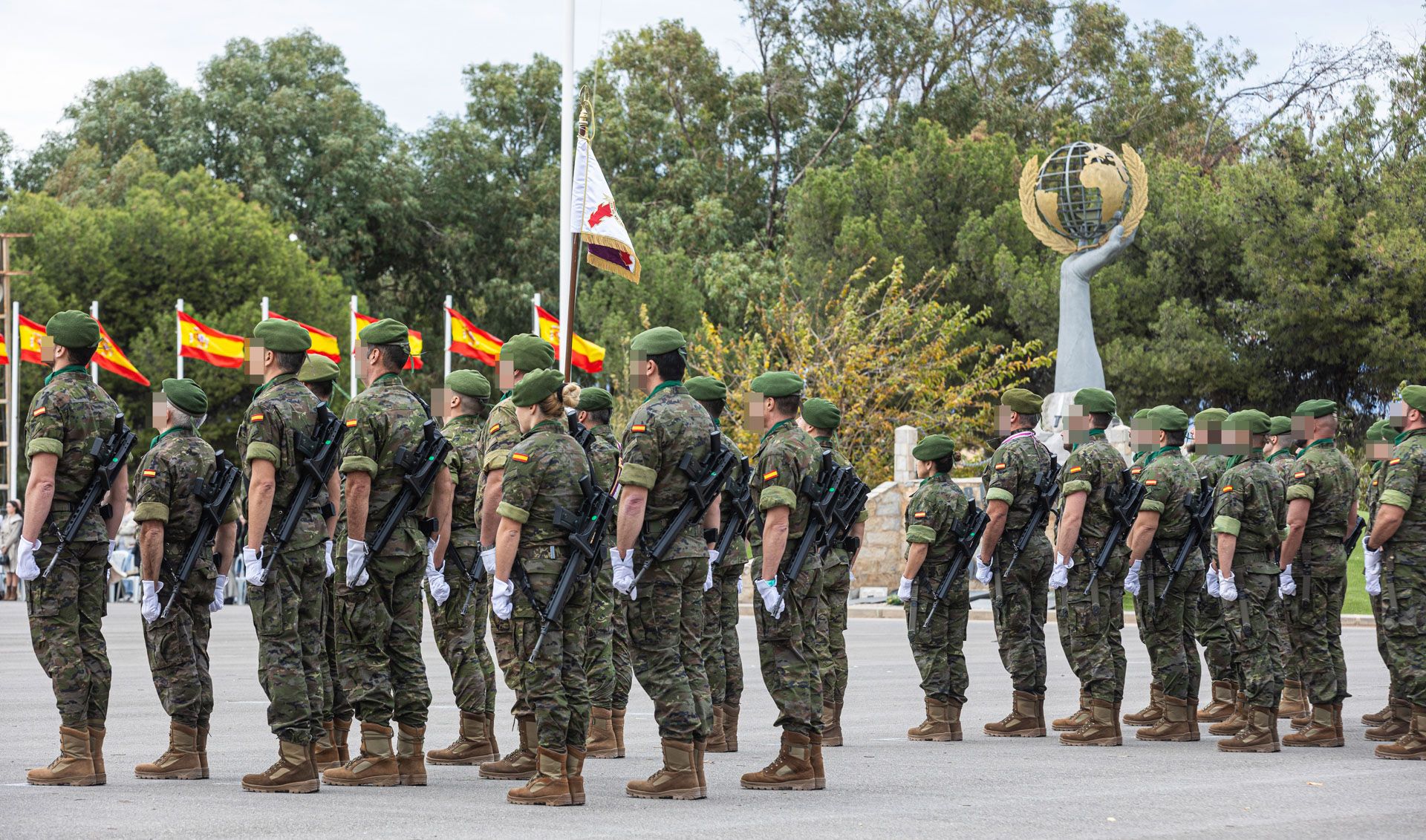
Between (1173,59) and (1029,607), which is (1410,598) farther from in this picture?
(1173,59)

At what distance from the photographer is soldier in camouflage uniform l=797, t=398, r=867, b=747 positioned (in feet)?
32.8

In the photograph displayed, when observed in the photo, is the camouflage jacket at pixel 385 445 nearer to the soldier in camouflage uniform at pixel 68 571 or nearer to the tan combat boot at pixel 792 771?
the soldier in camouflage uniform at pixel 68 571

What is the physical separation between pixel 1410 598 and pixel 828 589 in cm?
359

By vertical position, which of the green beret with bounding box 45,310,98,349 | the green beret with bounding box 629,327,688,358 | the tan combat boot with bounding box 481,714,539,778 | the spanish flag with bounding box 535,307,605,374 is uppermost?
the spanish flag with bounding box 535,307,605,374

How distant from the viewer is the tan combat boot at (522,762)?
29.2 feet

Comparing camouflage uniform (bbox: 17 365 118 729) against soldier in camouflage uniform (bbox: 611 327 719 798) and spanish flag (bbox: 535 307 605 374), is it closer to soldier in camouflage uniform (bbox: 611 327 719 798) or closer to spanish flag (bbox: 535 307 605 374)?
soldier in camouflage uniform (bbox: 611 327 719 798)

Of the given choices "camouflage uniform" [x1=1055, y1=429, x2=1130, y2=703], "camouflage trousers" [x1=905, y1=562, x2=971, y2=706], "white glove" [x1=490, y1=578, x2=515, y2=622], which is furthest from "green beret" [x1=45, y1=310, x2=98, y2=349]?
"camouflage uniform" [x1=1055, y1=429, x2=1130, y2=703]

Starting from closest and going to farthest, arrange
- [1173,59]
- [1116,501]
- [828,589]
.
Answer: [828,589] → [1116,501] → [1173,59]

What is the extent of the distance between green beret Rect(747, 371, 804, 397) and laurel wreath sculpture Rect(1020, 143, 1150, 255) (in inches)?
752

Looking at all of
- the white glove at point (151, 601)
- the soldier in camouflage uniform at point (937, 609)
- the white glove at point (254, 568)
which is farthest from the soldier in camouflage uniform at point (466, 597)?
the soldier in camouflage uniform at point (937, 609)

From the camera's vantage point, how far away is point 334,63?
2325 inches

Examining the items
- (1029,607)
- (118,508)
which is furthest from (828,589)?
(118,508)

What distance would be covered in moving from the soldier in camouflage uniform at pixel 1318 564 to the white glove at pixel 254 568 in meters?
6.52

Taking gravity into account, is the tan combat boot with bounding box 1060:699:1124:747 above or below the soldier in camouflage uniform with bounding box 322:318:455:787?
below
